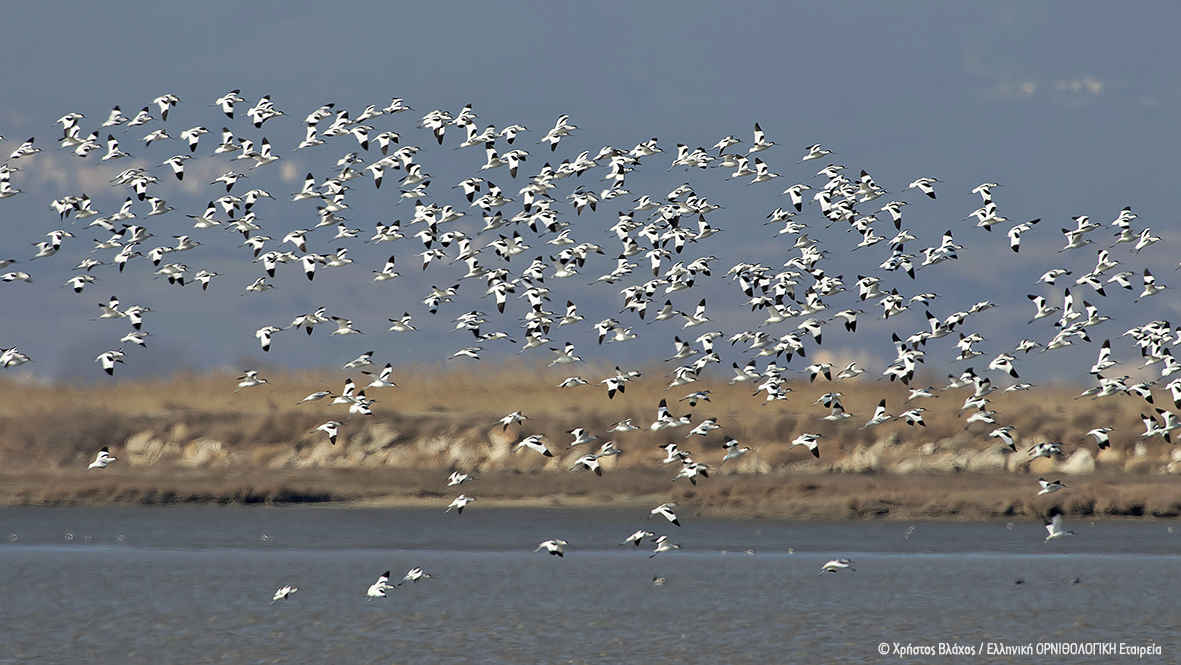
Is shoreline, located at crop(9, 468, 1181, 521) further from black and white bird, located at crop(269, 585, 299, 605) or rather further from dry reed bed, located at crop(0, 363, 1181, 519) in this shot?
black and white bird, located at crop(269, 585, 299, 605)

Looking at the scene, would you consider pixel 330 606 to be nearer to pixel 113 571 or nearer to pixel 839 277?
pixel 113 571

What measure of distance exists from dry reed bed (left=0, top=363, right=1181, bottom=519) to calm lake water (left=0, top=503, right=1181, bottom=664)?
6.96 ft

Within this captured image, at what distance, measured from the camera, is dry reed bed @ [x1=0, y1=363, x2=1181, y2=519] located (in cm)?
4722

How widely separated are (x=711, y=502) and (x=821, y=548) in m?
6.97

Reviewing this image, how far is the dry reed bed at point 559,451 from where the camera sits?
47.2 m

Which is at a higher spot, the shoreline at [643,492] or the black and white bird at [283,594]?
the shoreline at [643,492]

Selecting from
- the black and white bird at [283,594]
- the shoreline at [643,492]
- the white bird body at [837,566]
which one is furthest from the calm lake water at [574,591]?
the shoreline at [643,492]

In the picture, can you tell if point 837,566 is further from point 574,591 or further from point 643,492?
point 643,492

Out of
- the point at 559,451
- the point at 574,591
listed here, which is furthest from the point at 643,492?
the point at 574,591

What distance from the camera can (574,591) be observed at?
33.9 metres

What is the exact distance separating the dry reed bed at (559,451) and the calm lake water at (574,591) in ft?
6.96

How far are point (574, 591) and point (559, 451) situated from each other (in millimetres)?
20532

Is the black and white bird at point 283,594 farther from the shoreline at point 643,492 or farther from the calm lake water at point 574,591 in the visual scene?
the shoreline at point 643,492

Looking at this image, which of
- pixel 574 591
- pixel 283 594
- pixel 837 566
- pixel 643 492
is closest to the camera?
pixel 283 594
